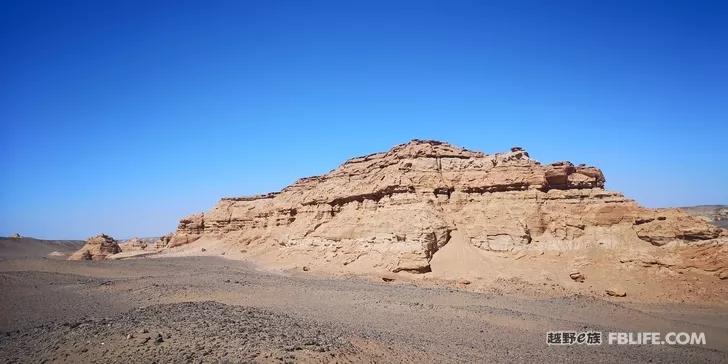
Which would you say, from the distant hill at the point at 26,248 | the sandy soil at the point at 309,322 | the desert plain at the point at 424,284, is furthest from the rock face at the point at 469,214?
the distant hill at the point at 26,248

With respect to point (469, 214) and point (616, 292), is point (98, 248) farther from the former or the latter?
point (616, 292)

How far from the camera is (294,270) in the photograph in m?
30.3

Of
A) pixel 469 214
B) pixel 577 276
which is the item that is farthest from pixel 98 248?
pixel 577 276

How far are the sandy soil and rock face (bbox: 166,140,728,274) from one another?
11.9 feet

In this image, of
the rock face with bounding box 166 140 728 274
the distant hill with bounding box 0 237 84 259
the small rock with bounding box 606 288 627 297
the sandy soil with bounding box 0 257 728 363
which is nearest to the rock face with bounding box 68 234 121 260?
the distant hill with bounding box 0 237 84 259

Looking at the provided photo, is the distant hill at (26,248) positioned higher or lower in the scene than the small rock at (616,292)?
higher

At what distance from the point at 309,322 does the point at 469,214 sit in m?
16.7

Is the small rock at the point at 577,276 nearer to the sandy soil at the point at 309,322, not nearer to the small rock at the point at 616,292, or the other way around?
the small rock at the point at 616,292

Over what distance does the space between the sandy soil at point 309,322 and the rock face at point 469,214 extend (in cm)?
363

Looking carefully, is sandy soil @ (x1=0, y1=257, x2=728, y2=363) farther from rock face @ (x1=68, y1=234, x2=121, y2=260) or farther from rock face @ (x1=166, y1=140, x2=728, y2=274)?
rock face @ (x1=68, y1=234, x2=121, y2=260)

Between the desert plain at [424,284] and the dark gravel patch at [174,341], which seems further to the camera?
the desert plain at [424,284]

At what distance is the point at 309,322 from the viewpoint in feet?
40.1

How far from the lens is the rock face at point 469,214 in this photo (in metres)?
22.2

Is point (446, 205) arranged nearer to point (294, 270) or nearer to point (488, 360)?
point (294, 270)
